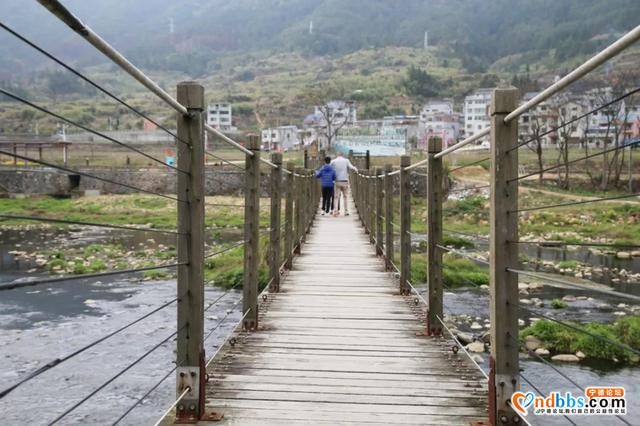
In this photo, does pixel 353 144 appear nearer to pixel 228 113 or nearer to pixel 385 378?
pixel 385 378

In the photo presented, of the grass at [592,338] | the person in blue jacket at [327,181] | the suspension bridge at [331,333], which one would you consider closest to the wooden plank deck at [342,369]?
the suspension bridge at [331,333]

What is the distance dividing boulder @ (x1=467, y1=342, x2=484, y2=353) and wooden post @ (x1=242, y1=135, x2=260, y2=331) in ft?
14.9

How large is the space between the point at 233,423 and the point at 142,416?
4258 mm

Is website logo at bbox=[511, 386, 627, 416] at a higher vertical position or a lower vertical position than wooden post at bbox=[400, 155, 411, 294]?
lower

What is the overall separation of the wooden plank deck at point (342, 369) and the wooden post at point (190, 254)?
206 mm

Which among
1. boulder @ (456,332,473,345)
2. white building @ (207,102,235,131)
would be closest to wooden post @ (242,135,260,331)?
boulder @ (456,332,473,345)

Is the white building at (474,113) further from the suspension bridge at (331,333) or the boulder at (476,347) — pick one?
the suspension bridge at (331,333)

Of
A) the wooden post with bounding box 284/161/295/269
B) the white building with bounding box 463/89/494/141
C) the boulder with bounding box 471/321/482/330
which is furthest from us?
the white building with bounding box 463/89/494/141

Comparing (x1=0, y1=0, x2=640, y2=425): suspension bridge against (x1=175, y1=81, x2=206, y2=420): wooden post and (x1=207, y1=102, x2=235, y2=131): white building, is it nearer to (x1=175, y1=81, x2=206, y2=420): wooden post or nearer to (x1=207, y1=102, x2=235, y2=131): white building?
(x1=175, y1=81, x2=206, y2=420): wooden post

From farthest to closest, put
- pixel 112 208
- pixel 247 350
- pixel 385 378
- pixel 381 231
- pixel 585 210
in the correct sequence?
pixel 112 208 < pixel 585 210 < pixel 381 231 < pixel 247 350 < pixel 385 378

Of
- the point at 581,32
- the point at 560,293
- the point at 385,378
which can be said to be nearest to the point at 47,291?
the point at 560,293

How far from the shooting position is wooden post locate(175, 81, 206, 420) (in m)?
2.73

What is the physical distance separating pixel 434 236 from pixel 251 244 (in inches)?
45.7

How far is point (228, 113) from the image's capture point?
89562mm
